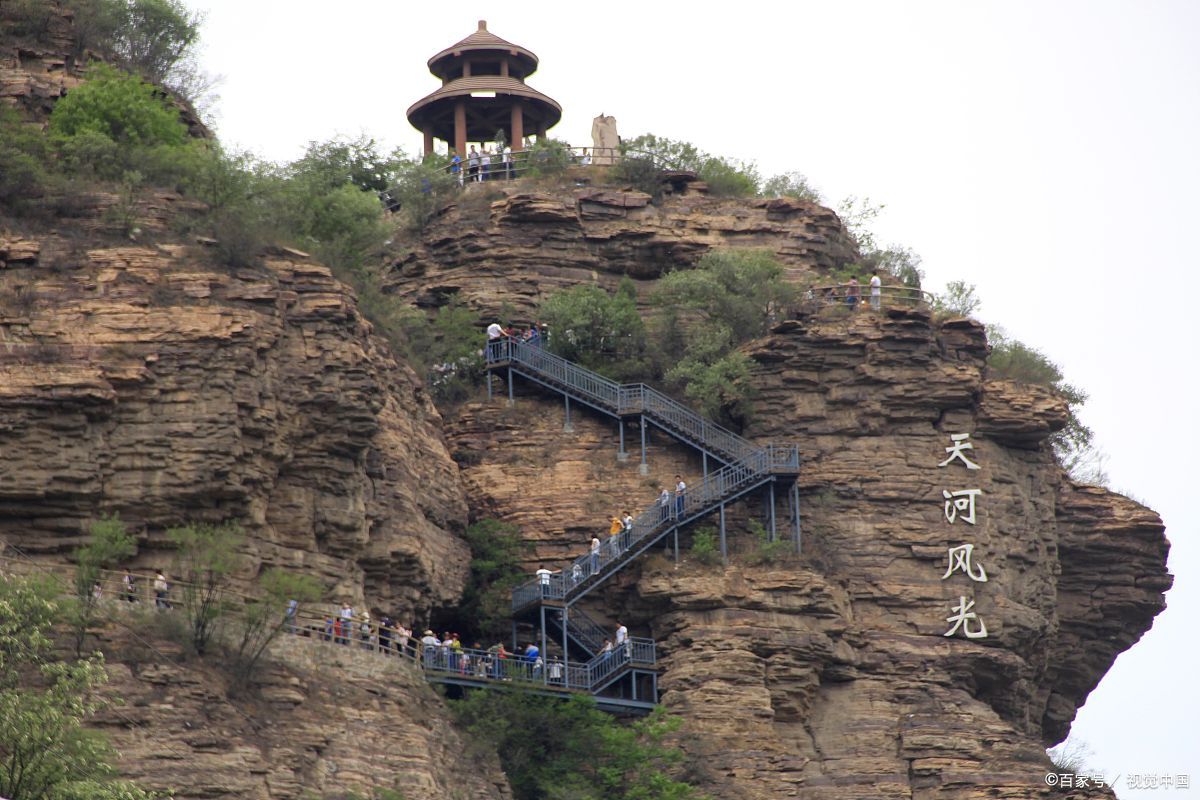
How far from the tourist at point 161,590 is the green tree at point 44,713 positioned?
3.81 meters

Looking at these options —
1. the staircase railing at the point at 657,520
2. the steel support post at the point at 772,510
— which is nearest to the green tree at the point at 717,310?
the staircase railing at the point at 657,520

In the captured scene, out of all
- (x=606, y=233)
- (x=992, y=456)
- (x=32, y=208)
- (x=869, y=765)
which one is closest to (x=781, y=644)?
(x=869, y=765)

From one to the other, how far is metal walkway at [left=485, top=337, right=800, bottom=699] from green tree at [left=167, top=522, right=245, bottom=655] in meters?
10.8

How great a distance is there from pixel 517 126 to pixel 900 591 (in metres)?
23.2

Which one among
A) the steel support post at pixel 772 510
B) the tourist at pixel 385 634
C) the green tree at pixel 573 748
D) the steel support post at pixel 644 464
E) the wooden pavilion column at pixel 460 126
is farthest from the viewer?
the wooden pavilion column at pixel 460 126

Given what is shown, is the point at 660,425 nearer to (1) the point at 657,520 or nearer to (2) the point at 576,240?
(1) the point at 657,520

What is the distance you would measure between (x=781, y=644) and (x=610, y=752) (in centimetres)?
568

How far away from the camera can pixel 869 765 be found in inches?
2459

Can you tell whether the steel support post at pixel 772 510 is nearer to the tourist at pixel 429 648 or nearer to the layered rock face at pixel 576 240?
the layered rock face at pixel 576 240

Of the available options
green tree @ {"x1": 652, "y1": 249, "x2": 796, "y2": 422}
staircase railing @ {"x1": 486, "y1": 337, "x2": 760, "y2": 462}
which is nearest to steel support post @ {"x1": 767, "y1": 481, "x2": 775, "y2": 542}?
staircase railing @ {"x1": 486, "y1": 337, "x2": 760, "y2": 462}

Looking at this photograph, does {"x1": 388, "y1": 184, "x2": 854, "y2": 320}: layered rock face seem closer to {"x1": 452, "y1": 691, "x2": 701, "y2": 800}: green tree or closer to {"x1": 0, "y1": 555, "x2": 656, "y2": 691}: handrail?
{"x1": 0, "y1": 555, "x2": 656, "y2": 691}: handrail

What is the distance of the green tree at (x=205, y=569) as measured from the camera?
52781 mm

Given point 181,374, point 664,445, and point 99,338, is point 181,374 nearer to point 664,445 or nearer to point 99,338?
point 99,338

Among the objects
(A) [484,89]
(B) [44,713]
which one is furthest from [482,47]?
(B) [44,713]
